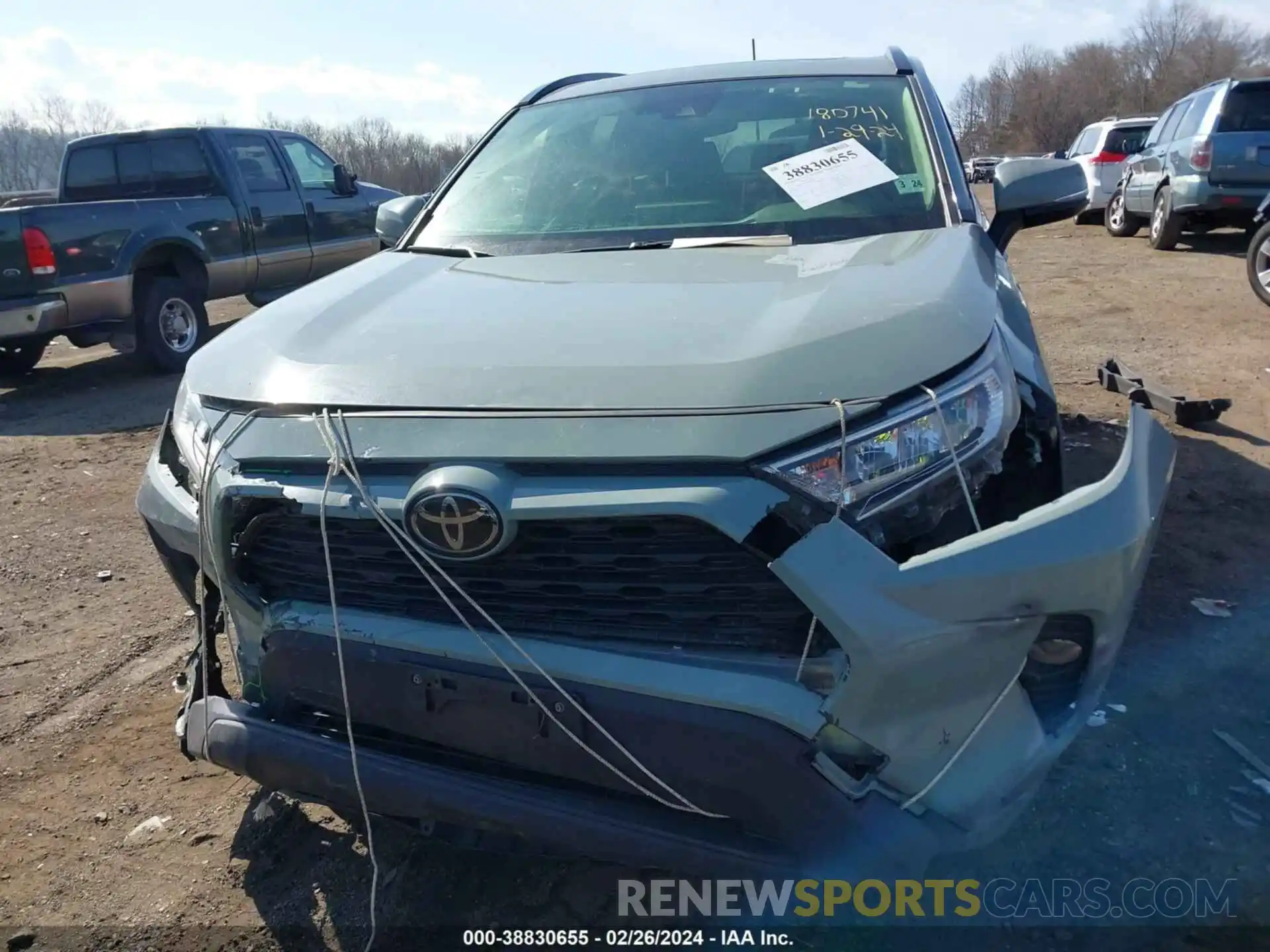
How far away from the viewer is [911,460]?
5.57ft

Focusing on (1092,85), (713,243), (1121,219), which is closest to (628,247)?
(713,243)

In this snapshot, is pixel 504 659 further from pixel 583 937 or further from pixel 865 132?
pixel 865 132

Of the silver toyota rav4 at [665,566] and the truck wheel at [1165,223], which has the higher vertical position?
the silver toyota rav4 at [665,566]

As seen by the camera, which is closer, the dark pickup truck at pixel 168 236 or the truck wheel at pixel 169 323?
the dark pickup truck at pixel 168 236

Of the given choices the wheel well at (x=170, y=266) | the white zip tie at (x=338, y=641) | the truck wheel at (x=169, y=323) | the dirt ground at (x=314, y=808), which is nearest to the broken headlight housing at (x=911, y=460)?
the white zip tie at (x=338, y=641)

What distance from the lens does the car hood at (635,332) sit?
1.71 meters

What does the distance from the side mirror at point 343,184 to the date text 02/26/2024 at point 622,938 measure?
24.9 feet

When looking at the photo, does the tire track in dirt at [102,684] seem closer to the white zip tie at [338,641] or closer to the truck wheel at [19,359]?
the white zip tie at [338,641]

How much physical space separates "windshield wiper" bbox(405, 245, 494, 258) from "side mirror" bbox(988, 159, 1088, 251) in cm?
153

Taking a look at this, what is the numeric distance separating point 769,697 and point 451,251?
5.95ft

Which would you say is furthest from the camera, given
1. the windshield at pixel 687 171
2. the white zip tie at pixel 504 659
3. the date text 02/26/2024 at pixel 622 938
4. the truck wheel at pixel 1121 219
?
the truck wheel at pixel 1121 219

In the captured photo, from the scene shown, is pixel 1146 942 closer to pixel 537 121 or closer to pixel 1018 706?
pixel 1018 706

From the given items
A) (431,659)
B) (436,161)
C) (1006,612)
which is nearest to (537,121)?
(431,659)

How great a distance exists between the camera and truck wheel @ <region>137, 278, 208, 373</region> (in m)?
8.03
